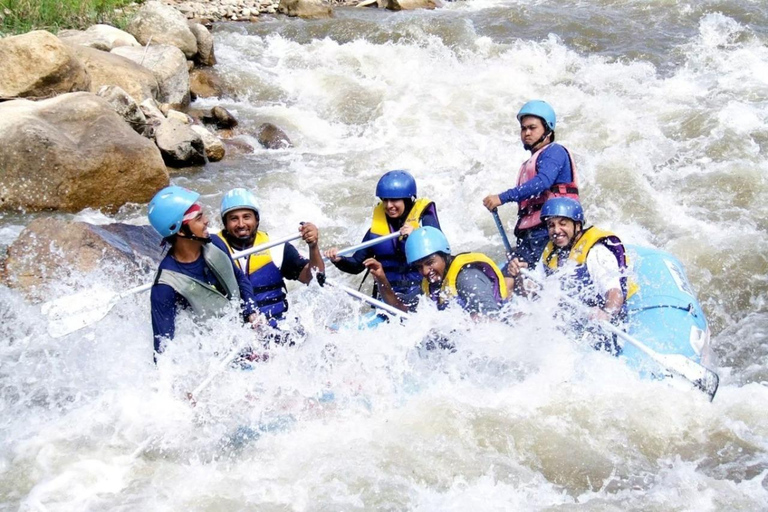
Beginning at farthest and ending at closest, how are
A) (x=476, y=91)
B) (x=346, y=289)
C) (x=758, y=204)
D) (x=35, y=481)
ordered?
(x=476, y=91) → (x=758, y=204) → (x=346, y=289) → (x=35, y=481)

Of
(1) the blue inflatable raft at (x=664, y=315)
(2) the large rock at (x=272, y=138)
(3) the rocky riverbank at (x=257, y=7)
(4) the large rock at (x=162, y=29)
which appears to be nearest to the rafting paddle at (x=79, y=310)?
(1) the blue inflatable raft at (x=664, y=315)

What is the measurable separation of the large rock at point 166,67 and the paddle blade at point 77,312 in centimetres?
614

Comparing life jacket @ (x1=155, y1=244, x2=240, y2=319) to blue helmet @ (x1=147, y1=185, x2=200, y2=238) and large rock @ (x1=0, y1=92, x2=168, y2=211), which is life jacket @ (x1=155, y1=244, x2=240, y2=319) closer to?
blue helmet @ (x1=147, y1=185, x2=200, y2=238)

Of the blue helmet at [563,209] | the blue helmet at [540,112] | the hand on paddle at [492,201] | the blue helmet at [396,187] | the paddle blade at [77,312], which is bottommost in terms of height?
the paddle blade at [77,312]

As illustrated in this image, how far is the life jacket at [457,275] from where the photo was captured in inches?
185

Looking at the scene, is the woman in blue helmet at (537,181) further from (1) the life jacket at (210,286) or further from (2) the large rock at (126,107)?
(2) the large rock at (126,107)

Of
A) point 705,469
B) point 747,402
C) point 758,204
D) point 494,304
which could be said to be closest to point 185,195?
point 494,304

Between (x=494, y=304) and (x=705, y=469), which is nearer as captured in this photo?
(x=705, y=469)

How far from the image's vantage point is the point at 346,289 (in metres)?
5.24

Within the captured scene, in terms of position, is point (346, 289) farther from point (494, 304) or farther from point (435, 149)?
point (435, 149)

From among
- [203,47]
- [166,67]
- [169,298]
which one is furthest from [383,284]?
[203,47]

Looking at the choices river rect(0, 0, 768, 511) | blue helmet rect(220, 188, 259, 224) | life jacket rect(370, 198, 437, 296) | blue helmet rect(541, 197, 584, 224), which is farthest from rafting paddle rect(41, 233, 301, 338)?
blue helmet rect(541, 197, 584, 224)

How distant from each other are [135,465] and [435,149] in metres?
6.43

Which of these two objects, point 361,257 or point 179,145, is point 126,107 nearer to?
point 179,145
